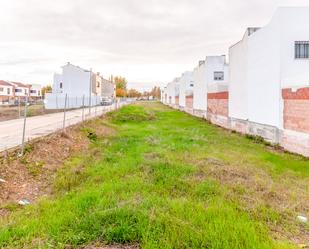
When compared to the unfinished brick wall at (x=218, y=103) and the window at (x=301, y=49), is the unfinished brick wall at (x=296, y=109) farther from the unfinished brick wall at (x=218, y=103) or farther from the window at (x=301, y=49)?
the unfinished brick wall at (x=218, y=103)

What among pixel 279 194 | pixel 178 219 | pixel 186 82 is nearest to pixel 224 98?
pixel 279 194

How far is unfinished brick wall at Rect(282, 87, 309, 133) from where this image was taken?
1310 cm

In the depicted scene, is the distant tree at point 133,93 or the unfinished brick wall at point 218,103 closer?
the unfinished brick wall at point 218,103

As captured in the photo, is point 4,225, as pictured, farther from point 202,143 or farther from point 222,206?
point 202,143

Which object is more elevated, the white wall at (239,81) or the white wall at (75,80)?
the white wall at (75,80)

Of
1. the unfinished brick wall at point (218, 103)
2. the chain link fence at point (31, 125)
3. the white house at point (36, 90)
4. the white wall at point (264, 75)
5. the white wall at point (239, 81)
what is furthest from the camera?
the white house at point (36, 90)

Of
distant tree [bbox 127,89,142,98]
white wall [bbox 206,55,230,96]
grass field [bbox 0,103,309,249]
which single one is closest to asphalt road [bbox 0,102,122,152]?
grass field [bbox 0,103,309,249]

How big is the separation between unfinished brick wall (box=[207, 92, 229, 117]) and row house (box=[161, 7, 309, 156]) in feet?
7.32

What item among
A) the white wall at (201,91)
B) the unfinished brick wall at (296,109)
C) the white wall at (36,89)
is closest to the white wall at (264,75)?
the unfinished brick wall at (296,109)

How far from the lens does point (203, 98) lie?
36625 mm

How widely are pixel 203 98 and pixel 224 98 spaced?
32.4 feet

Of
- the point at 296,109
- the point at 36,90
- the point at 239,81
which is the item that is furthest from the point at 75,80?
the point at 296,109

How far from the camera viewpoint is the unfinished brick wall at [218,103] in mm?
26231

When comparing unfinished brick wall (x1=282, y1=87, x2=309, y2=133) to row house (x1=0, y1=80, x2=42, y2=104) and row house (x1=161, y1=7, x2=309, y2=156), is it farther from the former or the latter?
row house (x1=0, y1=80, x2=42, y2=104)
